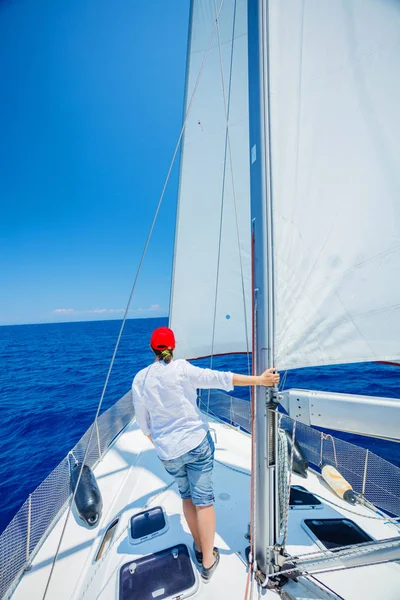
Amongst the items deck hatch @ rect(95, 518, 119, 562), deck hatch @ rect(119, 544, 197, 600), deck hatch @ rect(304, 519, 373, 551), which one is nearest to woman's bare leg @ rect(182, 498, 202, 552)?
deck hatch @ rect(119, 544, 197, 600)

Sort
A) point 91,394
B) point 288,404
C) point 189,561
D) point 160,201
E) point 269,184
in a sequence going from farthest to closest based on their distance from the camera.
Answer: point 91,394 < point 160,201 < point 189,561 < point 269,184 < point 288,404

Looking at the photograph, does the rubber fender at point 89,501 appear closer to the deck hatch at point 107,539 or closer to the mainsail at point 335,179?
the deck hatch at point 107,539

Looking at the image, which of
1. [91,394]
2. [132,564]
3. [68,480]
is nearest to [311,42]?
[132,564]

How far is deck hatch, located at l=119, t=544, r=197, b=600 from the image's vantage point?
1.85 m

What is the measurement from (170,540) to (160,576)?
38 centimetres

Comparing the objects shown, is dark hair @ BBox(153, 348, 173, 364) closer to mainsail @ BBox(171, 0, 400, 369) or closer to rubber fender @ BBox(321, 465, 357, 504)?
mainsail @ BBox(171, 0, 400, 369)

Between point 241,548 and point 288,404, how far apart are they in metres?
1.68

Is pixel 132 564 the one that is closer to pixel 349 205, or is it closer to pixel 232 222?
pixel 349 205

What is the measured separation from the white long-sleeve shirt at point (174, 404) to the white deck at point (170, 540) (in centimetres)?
115

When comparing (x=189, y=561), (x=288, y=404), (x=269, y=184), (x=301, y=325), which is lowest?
(x=189, y=561)

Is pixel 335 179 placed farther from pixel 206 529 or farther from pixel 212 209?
pixel 212 209

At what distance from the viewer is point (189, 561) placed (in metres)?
2.10

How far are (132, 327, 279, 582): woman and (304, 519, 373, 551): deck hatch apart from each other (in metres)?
1.10

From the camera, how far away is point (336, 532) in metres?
2.38
